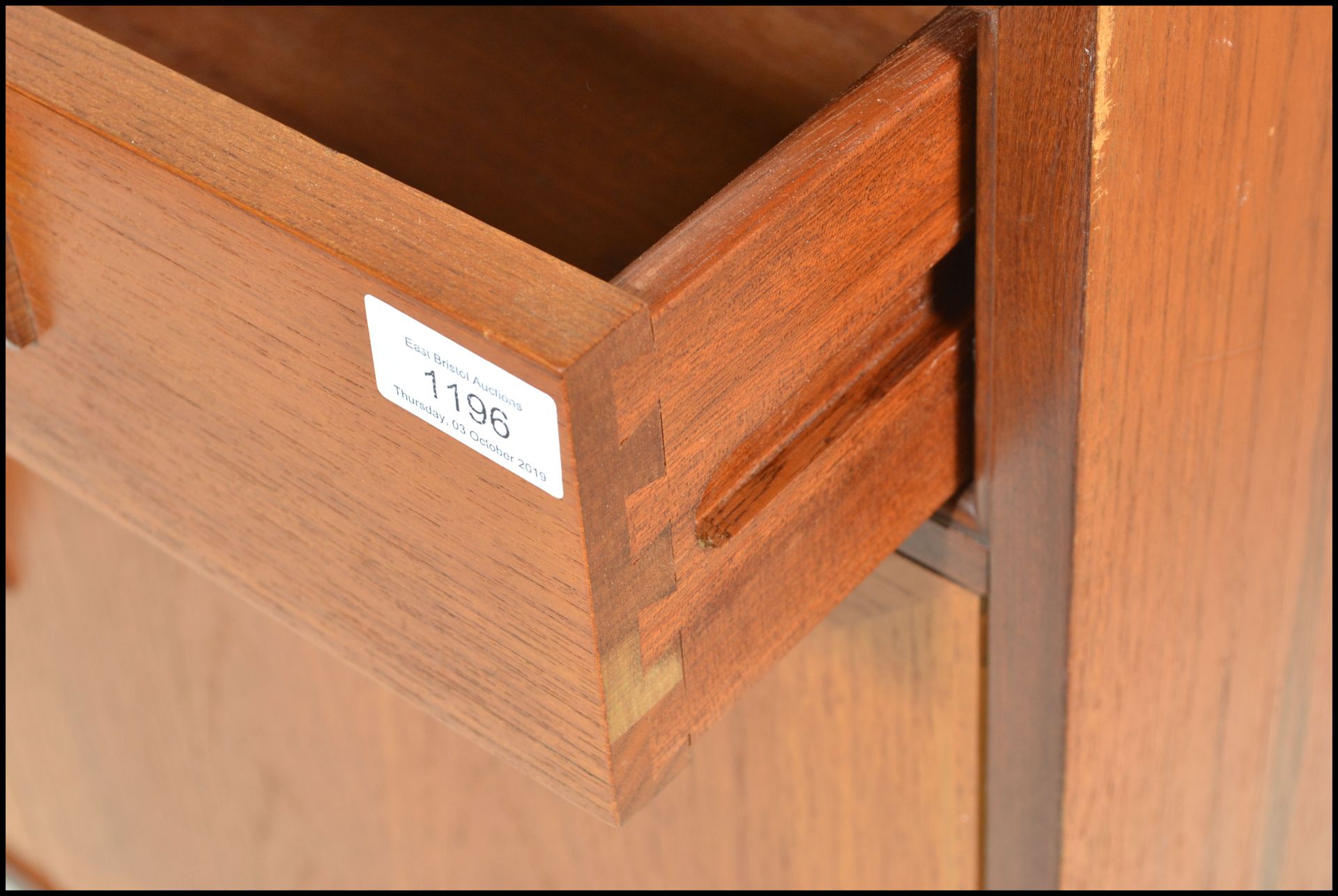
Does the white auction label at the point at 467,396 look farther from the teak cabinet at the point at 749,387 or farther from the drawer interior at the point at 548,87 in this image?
the drawer interior at the point at 548,87

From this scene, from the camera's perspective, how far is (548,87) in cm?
63

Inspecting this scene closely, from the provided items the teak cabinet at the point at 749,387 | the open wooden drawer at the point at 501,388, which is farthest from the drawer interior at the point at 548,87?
the open wooden drawer at the point at 501,388

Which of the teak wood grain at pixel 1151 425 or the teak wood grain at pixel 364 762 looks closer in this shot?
the teak wood grain at pixel 1151 425

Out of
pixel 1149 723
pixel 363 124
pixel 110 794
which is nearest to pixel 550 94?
pixel 363 124

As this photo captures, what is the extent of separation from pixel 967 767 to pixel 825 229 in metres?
0.29

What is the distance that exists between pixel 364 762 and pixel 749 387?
52 centimetres

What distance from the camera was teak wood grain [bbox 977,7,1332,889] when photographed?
402mm

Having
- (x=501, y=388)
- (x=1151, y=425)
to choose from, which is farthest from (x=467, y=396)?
(x=1151, y=425)

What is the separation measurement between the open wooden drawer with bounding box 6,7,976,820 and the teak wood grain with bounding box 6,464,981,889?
0.14m

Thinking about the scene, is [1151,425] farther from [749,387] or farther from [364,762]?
Answer: [364,762]

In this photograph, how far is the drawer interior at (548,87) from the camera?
565 millimetres

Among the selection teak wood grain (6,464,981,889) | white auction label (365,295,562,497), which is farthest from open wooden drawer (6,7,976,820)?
teak wood grain (6,464,981,889)

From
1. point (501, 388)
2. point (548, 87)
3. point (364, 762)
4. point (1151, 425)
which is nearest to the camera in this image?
point (501, 388)

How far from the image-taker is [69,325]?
454 millimetres
